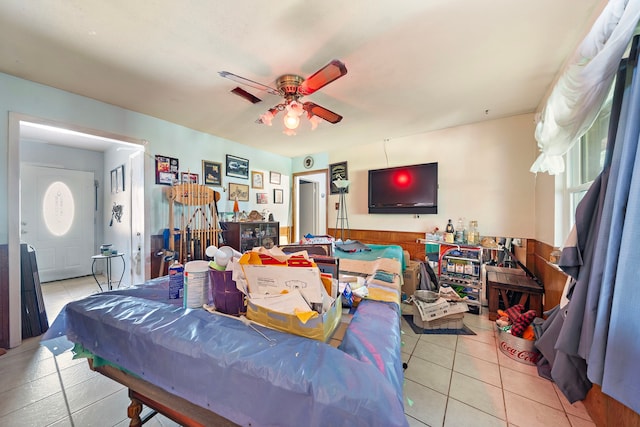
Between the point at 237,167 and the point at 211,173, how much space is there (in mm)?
510

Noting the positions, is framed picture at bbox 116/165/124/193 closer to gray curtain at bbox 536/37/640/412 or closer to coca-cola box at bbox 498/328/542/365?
gray curtain at bbox 536/37/640/412

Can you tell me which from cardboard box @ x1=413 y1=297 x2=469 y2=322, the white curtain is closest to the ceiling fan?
the white curtain

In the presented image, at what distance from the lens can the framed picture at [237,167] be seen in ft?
12.7

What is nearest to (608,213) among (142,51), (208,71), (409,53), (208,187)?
(409,53)

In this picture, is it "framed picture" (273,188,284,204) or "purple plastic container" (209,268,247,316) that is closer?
"purple plastic container" (209,268,247,316)

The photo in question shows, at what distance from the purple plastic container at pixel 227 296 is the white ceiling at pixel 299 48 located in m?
1.56

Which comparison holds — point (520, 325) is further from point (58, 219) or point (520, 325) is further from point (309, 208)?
point (58, 219)

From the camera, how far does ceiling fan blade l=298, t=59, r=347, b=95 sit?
4.85 feet

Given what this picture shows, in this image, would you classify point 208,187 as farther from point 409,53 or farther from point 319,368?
point 319,368

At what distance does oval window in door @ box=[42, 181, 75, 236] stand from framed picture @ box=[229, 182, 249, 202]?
3037mm

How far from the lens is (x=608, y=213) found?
981 millimetres

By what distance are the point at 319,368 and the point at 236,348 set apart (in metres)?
0.29

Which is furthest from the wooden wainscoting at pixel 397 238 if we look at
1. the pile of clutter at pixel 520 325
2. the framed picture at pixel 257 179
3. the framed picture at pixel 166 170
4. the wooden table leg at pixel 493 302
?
the framed picture at pixel 166 170

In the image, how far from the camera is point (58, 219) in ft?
13.3
